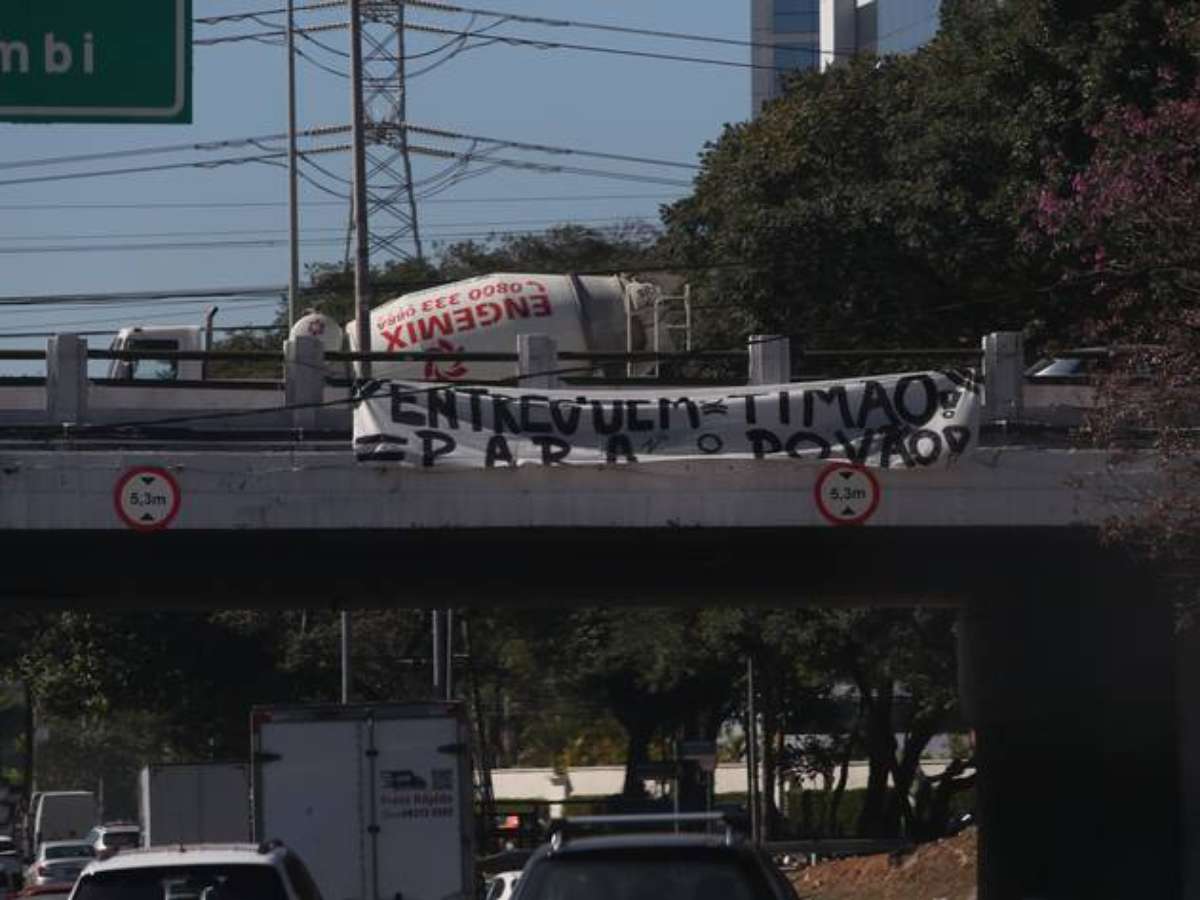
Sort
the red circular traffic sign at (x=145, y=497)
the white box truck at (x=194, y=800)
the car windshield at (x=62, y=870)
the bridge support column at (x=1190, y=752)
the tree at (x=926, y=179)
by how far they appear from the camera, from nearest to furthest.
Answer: the red circular traffic sign at (x=145, y=497) → the bridge support column at (x=1190, y=752) → the tree at (x=926, y=179) → the white box truck at (x=194, y=800) → the car windshield at (x=62, y=870)

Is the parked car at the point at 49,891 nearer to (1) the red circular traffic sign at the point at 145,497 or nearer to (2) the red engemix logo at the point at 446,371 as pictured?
(2) the red engemix logo at the point at 446,371

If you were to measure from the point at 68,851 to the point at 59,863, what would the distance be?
2.24m

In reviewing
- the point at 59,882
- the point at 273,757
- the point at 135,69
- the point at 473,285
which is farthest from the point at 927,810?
the point at 135,69

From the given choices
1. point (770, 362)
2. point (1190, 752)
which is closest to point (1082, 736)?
point (1190, 752)

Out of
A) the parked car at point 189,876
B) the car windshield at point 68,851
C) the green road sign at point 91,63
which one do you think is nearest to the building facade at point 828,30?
the car windshield at point 68,851

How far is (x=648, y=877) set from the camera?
1220 centimetres

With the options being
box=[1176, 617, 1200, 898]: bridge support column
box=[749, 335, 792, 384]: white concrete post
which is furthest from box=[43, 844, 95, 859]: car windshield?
box=[749, 335, 792, 384]: white concrete post

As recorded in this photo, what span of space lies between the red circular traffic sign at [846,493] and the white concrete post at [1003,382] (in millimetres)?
1673

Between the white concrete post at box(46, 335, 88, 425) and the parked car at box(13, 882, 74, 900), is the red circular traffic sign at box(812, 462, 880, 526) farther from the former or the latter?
the parked car at box(13, 882, 74, 900)

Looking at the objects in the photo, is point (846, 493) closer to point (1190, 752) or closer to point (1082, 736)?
point (1082, 736)

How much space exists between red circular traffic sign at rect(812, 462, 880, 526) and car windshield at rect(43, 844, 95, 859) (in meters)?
32.4

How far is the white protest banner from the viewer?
23250 millimetres

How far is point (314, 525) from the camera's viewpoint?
22844mm

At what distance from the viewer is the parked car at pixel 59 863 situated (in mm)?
49281
